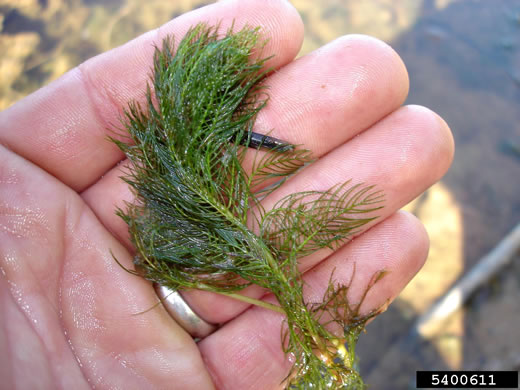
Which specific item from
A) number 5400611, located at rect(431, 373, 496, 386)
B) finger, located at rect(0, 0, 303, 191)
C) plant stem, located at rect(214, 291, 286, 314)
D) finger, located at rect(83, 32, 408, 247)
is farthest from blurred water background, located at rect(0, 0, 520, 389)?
finger, located at rect(0, 0, 303, 191)

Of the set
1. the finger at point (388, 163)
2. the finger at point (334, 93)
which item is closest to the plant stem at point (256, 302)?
the finger at point (388, 163)

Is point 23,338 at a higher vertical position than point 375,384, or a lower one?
higher

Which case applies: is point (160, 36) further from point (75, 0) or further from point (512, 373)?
point (512, 373)

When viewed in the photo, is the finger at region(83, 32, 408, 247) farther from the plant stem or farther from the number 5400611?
the number 5400611

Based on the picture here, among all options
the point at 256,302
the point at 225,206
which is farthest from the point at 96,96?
the point at 256,302

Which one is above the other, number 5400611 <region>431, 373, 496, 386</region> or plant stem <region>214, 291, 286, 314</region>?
plant stem <region>214, 291, 286, 314</region>

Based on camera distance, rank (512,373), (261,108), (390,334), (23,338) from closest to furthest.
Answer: (23,338)
(261,108)
(512,373)
(390,334)

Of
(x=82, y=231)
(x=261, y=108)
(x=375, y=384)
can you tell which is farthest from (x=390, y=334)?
(x=82, y=231)

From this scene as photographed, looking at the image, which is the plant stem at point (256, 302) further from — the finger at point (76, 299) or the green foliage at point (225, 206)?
the finger at point (76, 299)
